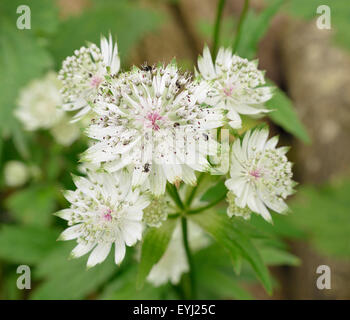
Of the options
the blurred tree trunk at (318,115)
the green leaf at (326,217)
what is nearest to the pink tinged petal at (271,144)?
the green leaf at (326,217)

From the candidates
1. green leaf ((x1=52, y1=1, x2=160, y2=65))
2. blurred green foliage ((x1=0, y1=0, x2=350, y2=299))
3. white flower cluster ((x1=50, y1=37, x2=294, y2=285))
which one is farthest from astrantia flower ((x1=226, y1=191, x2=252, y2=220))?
green leaf ((x1=52, y1=1, x2=160, y2=65))

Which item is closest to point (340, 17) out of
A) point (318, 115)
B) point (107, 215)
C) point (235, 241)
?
point (318, 115)

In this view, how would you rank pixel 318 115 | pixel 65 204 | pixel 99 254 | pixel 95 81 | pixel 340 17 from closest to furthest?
pixel 99 254 → pixel 95 81 → pixel 65 204 → pixel 340 17 → pixel 318 115

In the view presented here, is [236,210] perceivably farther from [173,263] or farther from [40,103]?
[40,103]

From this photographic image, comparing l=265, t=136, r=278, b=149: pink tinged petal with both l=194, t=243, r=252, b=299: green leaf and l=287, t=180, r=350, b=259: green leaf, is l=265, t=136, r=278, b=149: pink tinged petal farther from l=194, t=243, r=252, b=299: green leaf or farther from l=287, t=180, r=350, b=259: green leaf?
l=287, t=180, r=350, b=259: green leaf

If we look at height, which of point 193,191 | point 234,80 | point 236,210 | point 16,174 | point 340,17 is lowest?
point 236,210

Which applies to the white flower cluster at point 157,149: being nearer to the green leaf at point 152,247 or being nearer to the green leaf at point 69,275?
the green leaf at point 152,247
